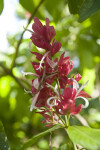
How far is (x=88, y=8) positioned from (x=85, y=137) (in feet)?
1.50

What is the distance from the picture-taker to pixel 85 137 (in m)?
0.68

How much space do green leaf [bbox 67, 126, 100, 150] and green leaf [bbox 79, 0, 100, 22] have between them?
39 centimetres

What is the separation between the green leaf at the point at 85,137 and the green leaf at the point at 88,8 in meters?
0.39

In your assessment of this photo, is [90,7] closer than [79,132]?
No

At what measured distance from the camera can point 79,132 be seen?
71 centimetres

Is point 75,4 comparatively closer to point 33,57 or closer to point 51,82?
point 51,82

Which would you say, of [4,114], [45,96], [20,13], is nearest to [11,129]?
[4,114]

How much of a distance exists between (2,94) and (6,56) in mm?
315

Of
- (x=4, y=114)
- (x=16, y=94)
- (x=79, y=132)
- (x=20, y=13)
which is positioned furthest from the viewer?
(x=20, y=13)

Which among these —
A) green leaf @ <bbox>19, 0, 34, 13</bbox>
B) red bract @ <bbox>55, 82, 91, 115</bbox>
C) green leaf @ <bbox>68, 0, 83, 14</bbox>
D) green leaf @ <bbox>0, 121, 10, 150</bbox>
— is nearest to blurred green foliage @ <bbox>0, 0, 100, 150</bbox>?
green leaf @ <bbox>19, 0, 34, 13</bbox>

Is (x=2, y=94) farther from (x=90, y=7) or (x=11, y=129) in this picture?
(x=90, y=7)

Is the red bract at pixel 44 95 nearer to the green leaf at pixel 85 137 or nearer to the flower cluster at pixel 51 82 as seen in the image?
the flower cluster at pixel 51 82

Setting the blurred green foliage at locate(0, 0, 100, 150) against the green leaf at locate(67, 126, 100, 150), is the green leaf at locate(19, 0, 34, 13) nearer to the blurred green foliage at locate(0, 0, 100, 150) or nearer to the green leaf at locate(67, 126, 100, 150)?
the blurred green foliage at locate(0, 0, 100, 150)

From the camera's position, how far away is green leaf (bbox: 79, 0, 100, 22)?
0.86m
